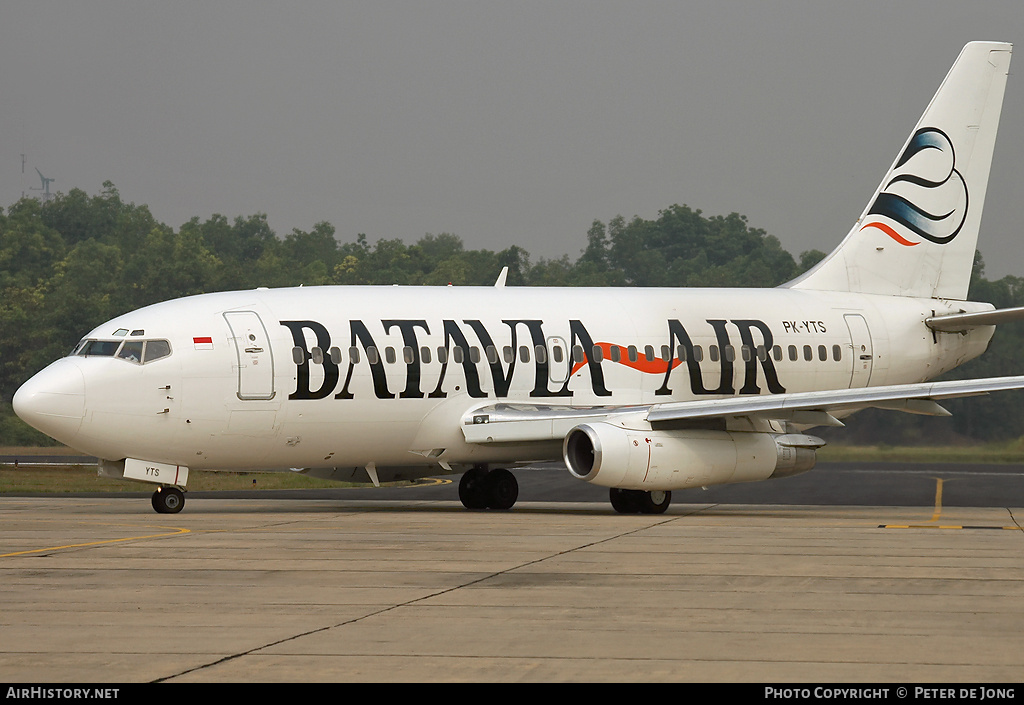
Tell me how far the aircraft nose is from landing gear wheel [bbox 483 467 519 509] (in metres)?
8.21

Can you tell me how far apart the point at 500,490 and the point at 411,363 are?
363 centimetres

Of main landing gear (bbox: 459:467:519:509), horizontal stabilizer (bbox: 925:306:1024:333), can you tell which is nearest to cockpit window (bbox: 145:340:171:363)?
main landing gear (bbox: 459:467:519:509)

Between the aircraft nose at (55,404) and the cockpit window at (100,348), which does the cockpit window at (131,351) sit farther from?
the aircraft nose at (55,404)

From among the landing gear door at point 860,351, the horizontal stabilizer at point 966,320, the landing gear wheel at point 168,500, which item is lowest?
the landing gear wheel at point 168,500

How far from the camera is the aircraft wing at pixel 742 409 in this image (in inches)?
924

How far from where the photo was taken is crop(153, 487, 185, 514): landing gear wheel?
2456 cm

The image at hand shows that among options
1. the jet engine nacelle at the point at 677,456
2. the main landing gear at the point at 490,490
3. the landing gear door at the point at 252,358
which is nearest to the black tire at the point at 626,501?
the jet engine nacelle at the point at 677,456

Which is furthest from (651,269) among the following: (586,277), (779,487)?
(779,487)

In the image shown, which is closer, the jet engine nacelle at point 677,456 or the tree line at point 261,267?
the jet engine nacelle at point 677,456

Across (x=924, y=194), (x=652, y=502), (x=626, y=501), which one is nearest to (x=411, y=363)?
(x=626, y=501)

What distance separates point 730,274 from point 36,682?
239 ft

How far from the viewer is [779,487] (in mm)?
35000

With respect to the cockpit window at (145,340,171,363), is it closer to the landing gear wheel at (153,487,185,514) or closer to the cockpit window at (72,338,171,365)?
the cockpit window at (72,338,171,365)
